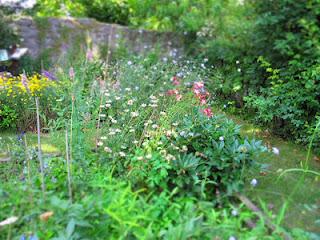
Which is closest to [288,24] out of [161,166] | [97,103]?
[97,103]

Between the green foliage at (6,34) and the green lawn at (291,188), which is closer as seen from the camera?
the green lawn at (291,188)

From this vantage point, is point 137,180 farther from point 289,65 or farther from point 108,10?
point 108,10

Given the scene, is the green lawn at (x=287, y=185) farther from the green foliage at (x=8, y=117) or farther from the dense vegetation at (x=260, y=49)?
the dense vegetation at (x=260, y=49)

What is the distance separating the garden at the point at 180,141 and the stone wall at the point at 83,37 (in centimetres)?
26

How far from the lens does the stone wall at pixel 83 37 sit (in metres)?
7.47

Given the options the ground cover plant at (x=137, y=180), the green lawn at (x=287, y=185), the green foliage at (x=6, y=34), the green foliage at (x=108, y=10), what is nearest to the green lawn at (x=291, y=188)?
the green lawn at (x=287, y=185)

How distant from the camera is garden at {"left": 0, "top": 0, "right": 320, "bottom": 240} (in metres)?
2.44

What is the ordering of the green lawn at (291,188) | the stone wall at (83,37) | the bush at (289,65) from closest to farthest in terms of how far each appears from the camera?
the green lawn at (291,188)
the bush at (289,65)
the stone wall at (83,37)

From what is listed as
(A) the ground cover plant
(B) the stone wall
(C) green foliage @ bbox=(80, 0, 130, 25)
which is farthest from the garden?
(C) green foliage @ bbox=(80, 0, 130, 25)

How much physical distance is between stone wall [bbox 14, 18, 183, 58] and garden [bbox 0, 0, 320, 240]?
0.26 m

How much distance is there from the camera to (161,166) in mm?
2891

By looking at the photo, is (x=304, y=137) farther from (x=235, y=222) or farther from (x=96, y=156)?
(x=96, y=156)

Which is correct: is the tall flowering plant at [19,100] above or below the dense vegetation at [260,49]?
below

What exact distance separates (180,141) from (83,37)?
5.06m
